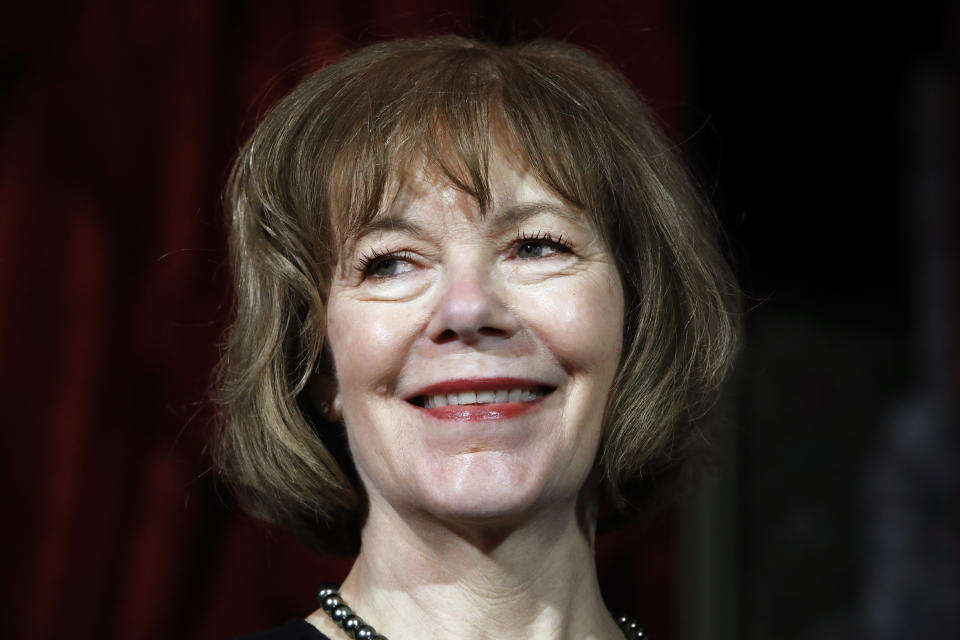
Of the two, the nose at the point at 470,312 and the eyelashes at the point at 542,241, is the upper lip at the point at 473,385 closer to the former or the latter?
the nose at the point at 470,312

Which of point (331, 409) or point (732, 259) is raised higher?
point (732, 259)

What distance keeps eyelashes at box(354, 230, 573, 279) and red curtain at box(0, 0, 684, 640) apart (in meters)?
0.61

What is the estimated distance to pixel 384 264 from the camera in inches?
55.7

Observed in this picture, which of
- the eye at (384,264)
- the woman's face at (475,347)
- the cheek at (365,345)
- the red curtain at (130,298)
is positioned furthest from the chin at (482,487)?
the red curtain at (130,298)

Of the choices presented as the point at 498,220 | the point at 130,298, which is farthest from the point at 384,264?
the point at 130,298

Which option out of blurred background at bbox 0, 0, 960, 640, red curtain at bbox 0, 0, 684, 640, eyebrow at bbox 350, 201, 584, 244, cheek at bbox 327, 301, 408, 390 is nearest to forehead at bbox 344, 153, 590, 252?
eyebrow at bbox 350, 201, 584, 244

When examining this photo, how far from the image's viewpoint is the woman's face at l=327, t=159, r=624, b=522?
1.35 meters

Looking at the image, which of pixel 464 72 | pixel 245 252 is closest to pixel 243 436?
pixel 245 252

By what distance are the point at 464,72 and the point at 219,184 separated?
789 millimetres

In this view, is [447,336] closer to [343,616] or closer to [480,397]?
[480,397]

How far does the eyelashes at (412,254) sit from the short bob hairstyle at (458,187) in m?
0.04

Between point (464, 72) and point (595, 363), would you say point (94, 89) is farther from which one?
point (595, 363)

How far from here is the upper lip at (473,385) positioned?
1.36m

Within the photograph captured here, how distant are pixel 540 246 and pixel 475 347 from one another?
15cm
